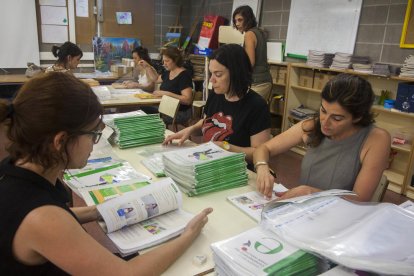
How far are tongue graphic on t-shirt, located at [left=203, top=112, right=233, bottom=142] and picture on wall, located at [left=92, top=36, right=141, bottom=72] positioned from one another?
13.9ft

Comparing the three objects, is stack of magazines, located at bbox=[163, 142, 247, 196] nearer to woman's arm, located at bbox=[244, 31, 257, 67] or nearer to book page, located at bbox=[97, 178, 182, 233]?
book page, located at bbox=[97, 178, 182, 233]

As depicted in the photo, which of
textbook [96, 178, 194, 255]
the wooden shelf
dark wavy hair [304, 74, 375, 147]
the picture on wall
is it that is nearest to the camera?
textbook [96, 178, 194, 255]

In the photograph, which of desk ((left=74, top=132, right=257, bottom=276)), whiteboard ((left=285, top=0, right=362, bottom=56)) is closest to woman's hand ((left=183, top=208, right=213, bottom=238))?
desk ((left=74, top=132, right=257, bottom=276))

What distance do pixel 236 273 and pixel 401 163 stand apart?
10.8 feet

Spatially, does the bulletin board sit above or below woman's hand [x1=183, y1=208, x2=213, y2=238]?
above

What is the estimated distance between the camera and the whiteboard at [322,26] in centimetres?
364

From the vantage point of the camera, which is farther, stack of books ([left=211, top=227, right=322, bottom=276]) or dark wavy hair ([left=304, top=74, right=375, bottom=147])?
dark wavy hair ([left=304, top=74, right=375, bottom=147])

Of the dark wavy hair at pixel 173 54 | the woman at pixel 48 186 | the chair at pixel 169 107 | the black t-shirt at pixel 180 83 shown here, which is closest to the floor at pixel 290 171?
the chair at pixel 169 107

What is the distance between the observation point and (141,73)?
449cm

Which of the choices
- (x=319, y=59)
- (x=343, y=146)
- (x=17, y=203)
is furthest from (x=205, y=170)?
(x=319, y=59)

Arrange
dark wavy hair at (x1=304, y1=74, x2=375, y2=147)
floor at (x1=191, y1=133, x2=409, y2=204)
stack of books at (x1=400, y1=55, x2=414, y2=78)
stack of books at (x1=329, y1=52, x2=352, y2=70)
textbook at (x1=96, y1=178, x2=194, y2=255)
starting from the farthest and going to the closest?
stack of books at (x1=329, y1=52, x2=352, y2=70)
floor at (x1=191, y1=133, x2=409, y2=204)
stack of books at (x1=400, y1=55, x2=414, y2=78)
dark wavy hair at (x1=304, y1=74, x2=375, y2=147)
textbook at (x1=96, y1=178, x2=194, y2=255)

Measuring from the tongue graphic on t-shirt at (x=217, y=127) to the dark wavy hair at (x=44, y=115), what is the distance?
118 cm

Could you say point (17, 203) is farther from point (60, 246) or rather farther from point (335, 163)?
point (335, 163)

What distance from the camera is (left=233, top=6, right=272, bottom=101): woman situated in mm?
3254
